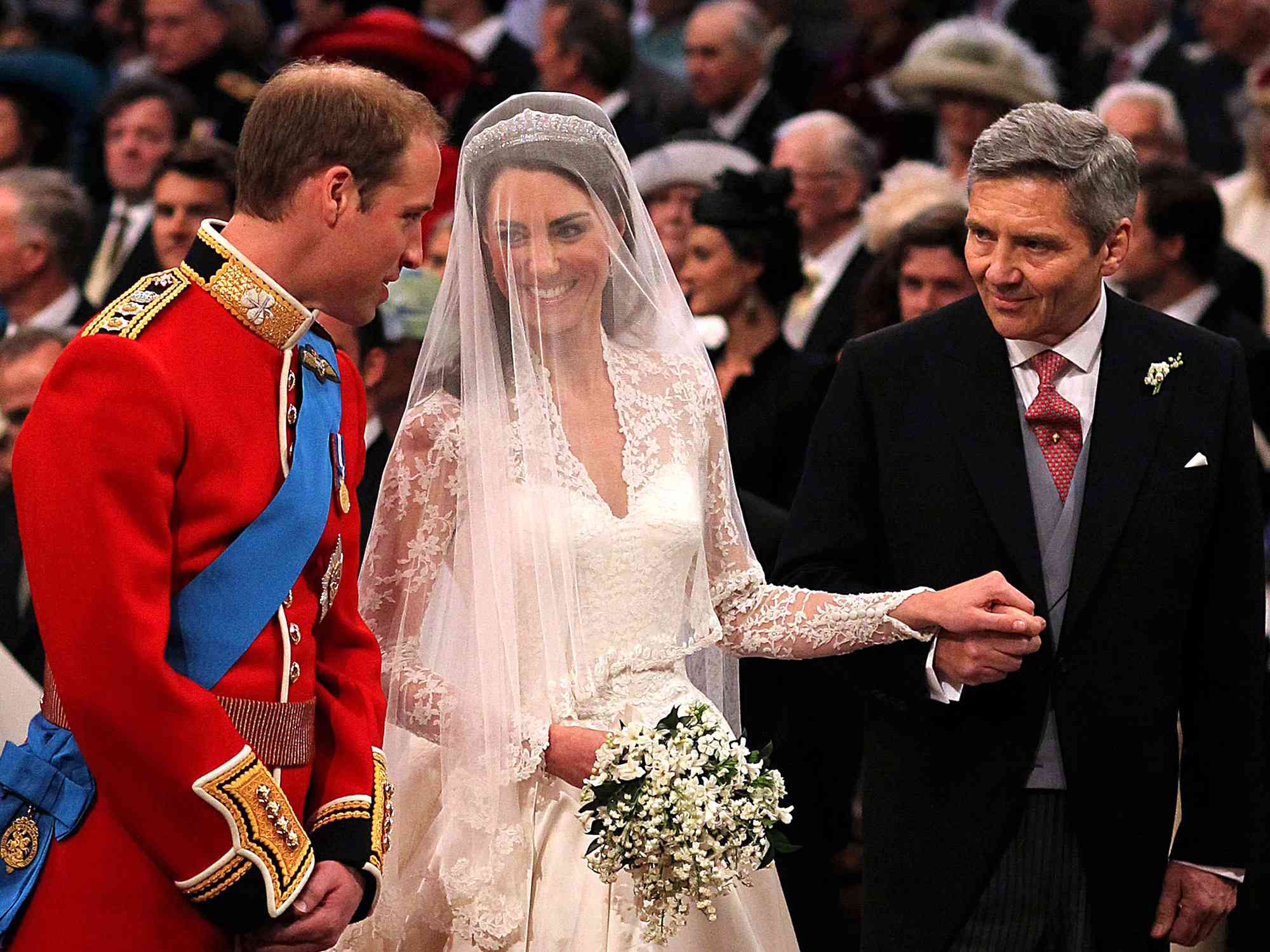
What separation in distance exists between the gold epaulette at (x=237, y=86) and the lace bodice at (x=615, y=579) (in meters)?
5.17

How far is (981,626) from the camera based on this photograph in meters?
2.78

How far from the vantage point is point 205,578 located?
2309 mm

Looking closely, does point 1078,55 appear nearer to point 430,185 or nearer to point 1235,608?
point 1235,608

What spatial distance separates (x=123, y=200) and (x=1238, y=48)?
4.87 m

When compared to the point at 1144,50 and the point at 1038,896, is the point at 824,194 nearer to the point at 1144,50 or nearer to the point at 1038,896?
the point at 1144,50

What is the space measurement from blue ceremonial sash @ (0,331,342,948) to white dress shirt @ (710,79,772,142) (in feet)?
19.6

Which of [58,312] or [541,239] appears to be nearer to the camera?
[541,239]

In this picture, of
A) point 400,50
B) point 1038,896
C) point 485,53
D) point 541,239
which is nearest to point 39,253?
point 400,50

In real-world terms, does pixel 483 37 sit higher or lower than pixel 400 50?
higher

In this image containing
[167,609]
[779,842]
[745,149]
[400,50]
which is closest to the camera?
[167,609]

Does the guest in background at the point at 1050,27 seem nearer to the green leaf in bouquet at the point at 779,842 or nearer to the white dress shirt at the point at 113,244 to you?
the white dress shirt at the point at 113,244

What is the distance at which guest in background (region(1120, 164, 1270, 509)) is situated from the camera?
5.53 m

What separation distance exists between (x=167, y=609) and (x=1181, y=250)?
4163mm

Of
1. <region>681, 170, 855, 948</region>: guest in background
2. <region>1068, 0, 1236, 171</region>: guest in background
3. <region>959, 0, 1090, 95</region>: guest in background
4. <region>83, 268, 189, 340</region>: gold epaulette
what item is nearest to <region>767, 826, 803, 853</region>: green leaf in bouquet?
<region>83, 268, 189, 340</region>: gold epaulette
